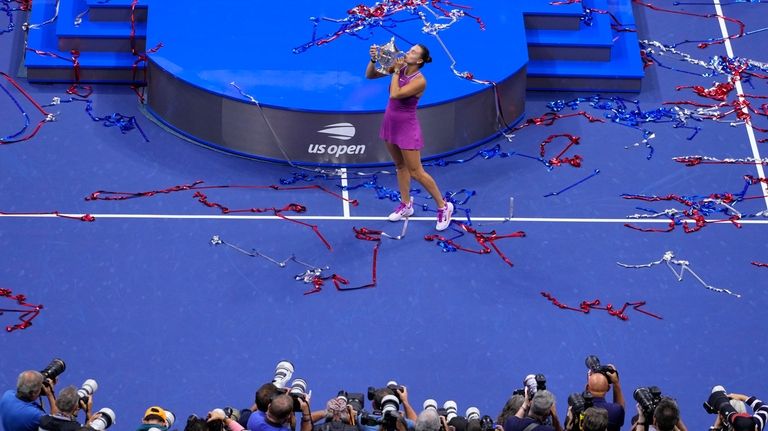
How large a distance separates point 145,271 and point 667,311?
3.57 meters

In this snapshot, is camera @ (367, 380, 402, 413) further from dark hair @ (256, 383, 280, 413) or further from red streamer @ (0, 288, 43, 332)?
red streamer @ (0, 288, 43, 332)

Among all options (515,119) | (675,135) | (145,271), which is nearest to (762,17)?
(675,135)

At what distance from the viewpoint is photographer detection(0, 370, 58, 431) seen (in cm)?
810

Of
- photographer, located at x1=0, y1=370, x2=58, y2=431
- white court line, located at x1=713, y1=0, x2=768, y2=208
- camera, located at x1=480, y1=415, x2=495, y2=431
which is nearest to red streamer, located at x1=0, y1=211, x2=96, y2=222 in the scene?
photographer, located at x1=0, y1=370, x2=58, y2=431

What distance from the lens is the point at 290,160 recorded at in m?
11.5

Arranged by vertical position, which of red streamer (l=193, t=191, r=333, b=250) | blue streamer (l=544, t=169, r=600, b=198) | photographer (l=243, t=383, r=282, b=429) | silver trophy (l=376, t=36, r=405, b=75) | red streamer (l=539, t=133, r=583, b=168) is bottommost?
red streamer (l=193, t=191, r=333, b=250)

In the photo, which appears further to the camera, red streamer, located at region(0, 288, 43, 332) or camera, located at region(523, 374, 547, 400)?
red streamer, located at region(0, 288, 43, 332)

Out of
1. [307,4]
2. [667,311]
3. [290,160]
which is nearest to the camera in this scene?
[667,311]

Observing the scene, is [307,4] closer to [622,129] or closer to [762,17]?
[622,129]

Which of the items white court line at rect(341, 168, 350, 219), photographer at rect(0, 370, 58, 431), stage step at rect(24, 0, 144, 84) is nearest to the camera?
photographer at rect(0, 370, 58, 431)

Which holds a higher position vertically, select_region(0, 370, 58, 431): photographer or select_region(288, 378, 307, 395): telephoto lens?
select_region(288, 378, 307, 395): telephoto lens

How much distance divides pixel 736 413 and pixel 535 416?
105 centimetres

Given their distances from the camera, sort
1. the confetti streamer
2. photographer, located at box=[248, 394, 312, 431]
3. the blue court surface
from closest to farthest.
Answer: photographer, located at box=[248, 394, 312, 431], the blue court surface, the confetti streamer

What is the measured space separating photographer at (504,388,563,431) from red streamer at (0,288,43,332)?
11.4 ft
